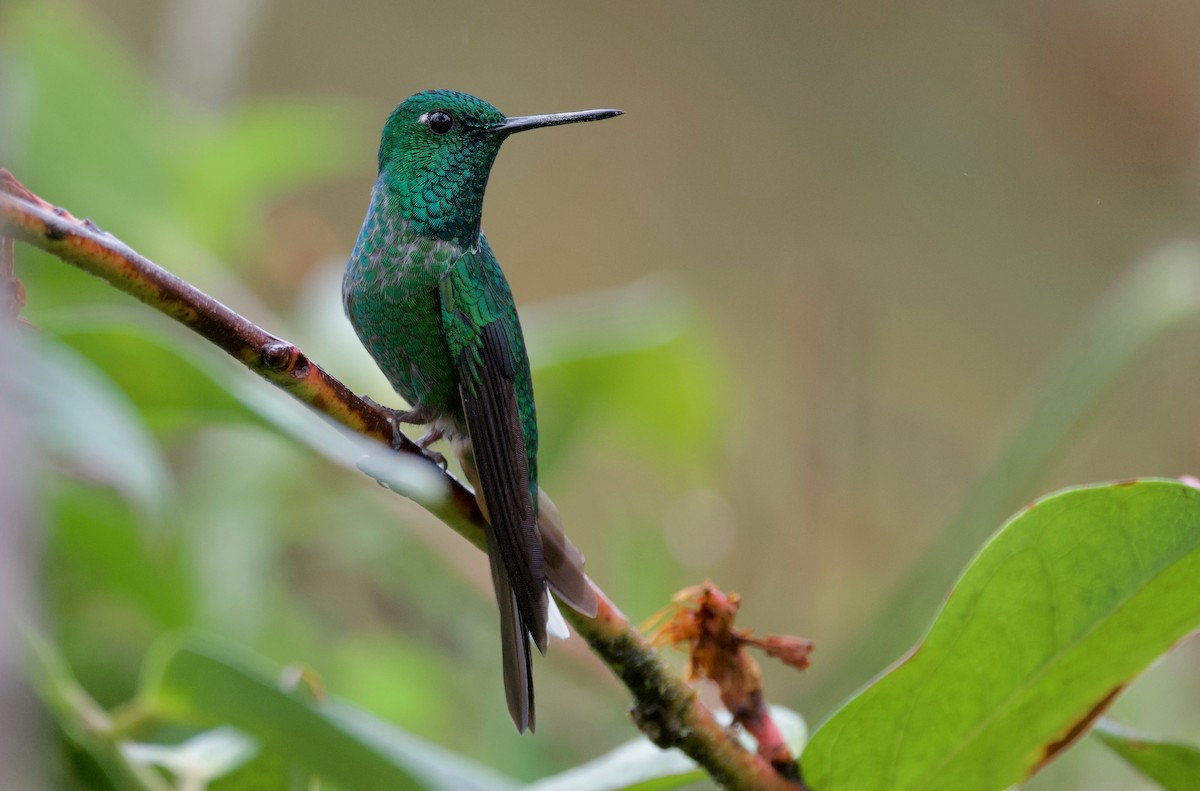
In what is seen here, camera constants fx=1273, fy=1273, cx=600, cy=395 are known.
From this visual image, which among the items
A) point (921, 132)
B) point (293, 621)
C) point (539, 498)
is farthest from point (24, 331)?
point (921, 132)

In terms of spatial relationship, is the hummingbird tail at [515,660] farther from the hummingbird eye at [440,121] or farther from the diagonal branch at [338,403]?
the hummingbird eye at [440,121]

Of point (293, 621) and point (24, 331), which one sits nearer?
point (24, 331)

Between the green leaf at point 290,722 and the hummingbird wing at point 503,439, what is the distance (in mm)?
194

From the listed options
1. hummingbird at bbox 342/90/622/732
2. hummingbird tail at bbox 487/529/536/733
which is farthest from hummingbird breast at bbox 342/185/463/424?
hummingbird tail at bbox 487/529/536/733

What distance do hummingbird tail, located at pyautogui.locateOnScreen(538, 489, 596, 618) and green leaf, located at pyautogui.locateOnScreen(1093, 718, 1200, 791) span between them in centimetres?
47

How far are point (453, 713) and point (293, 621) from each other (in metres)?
0.40

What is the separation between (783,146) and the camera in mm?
5625

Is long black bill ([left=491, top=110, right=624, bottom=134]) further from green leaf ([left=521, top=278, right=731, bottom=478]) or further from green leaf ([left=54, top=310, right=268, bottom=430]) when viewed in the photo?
green leaf ([left=521, top=278, right=731, bottom=478])

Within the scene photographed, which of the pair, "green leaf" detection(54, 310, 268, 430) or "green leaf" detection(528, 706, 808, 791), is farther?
"green leaf" detection(54, 310, 268, 430)

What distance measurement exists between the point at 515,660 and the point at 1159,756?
53 centimetres

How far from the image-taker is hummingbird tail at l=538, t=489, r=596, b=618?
34.3 inches

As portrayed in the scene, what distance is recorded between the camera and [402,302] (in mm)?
1168

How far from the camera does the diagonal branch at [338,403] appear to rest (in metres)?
0.68

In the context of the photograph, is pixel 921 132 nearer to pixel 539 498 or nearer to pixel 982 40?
pixel 982 40
